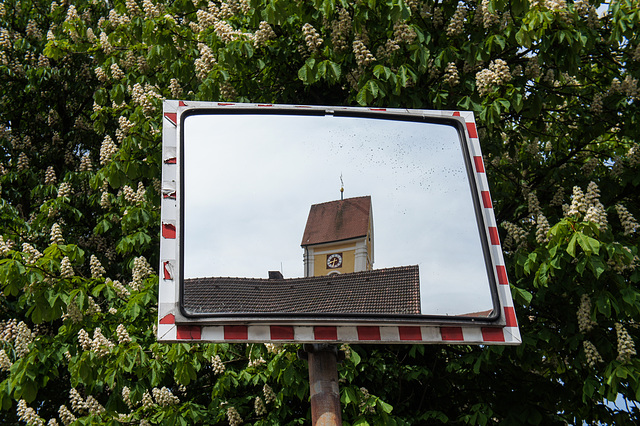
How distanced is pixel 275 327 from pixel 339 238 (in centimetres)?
40

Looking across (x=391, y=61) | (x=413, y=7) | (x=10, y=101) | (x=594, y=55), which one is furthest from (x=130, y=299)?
(x=10, y=101)

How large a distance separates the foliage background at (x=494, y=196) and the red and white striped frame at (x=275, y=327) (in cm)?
291

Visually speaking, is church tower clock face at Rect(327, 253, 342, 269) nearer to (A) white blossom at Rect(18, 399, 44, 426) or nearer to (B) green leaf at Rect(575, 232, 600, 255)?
(B) green leaf at Rect(575, 232, 600, 255)

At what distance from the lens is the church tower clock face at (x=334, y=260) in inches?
88.3

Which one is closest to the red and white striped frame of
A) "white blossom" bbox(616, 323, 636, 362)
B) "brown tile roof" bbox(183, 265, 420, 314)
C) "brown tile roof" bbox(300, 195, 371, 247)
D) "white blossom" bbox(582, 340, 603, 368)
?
"brown tile roof" bbox(183, 265, 420, 314)

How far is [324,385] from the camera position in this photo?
2.31 meters

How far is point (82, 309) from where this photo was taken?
5672 millimetres

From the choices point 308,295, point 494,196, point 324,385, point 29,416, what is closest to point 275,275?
point 308,295

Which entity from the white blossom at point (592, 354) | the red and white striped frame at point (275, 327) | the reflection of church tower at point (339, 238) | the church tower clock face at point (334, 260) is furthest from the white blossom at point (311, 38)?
the church tower clock face at point (334, 260)

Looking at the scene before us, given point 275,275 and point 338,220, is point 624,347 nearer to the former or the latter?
point 338,220

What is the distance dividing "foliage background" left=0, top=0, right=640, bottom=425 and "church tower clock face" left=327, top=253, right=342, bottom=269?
10.3 ft

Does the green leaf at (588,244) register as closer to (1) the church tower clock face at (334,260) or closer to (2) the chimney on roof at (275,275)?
(1) the church tower clock face at (334,260)

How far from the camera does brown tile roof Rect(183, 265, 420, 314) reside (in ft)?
6.84

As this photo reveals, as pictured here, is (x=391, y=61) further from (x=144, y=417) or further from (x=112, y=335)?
(x=144, y=417)
